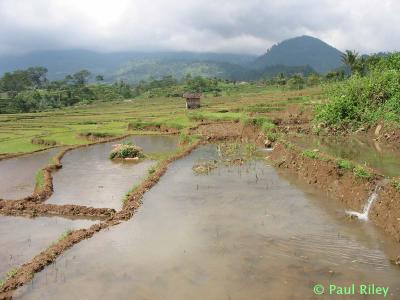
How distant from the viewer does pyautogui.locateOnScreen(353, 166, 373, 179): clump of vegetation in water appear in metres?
13.5

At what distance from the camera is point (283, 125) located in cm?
3425

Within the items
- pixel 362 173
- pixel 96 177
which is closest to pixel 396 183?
pixel 362 173

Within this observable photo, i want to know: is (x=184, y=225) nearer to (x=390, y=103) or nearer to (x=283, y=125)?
(x=390, y=103)

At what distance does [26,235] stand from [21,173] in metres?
10.2

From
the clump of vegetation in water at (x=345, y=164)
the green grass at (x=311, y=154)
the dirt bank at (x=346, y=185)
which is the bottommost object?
the dirt bank at (x=346, y=185)

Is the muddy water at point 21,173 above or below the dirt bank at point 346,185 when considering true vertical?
below

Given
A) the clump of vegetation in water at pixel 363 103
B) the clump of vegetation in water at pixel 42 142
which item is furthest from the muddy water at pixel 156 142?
the clump of vegetation in water at pixel 363 103

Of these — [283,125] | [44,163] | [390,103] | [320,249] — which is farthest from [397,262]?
[283,125]

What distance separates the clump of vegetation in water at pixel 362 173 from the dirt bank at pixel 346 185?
0.10m

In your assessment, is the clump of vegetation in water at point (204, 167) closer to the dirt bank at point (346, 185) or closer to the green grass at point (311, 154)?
the dirt bank at point (346, 185)

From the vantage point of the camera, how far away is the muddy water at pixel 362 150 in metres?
17.5

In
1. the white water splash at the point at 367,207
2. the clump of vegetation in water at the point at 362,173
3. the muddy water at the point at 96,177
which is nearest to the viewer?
the white water splash at the point at 367,207

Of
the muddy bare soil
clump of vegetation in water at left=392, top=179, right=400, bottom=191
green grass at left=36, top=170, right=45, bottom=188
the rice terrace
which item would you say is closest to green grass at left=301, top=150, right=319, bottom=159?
the rice terrace

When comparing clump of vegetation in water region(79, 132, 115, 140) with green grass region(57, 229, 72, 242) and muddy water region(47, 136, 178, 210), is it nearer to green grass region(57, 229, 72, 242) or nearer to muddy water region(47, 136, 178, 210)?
muddy water region(47, 136, 178, 210)
